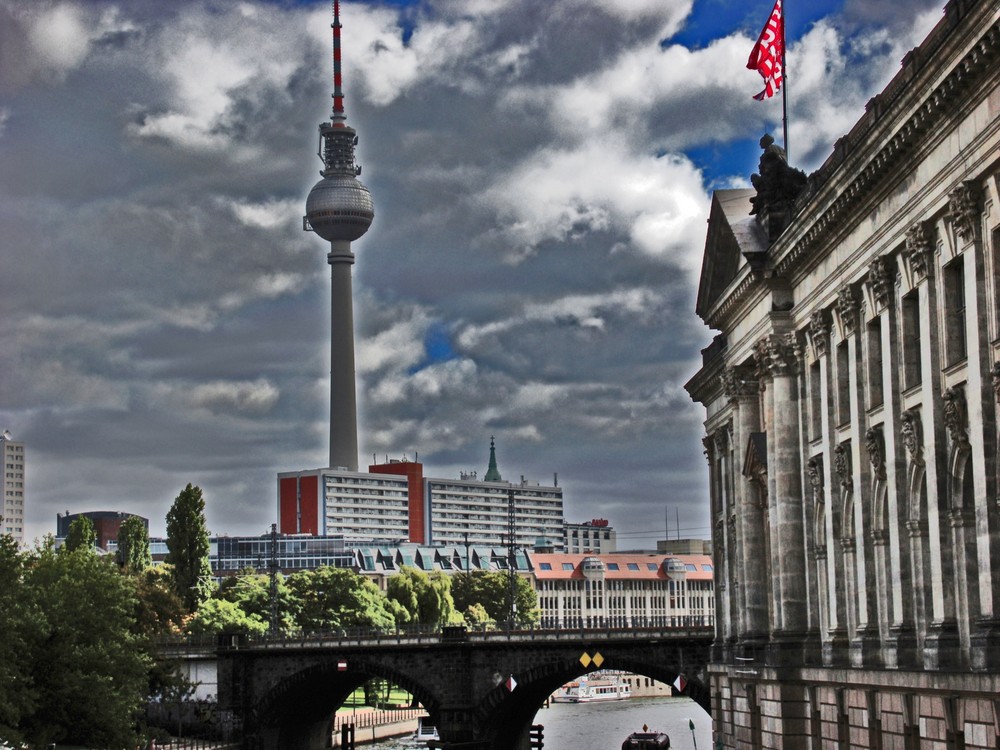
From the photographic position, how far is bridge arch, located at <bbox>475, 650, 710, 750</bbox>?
132500mm

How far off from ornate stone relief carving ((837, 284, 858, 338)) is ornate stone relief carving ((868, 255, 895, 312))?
3632 millimetres

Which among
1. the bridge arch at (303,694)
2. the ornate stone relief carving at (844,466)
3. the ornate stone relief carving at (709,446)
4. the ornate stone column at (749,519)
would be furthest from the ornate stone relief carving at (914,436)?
the bridge arch at (303,694)

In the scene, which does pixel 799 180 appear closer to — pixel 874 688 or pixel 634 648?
pixel 874 688

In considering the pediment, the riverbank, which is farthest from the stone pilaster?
the riverbank

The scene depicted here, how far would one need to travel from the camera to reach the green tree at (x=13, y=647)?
82.6 meters

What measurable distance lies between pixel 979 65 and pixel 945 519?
43.5ft

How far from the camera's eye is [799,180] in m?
73.3

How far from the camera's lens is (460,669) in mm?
138625

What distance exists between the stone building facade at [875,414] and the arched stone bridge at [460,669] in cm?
4556

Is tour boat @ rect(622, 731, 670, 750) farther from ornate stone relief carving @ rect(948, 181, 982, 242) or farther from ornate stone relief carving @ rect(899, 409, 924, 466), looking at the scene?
ornate stone relief carving @ rect(948, 181, 982, 242)

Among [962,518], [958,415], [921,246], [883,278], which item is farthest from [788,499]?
[958,415]

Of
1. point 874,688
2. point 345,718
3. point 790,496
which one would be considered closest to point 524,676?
point 345,718

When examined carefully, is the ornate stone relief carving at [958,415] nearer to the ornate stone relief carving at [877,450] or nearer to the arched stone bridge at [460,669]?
the ornate stone relief carving at [877,450]

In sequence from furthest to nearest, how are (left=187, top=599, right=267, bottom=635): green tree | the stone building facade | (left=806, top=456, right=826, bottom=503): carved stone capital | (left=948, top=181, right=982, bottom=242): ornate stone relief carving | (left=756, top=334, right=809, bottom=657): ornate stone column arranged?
(left=187, top=599, right=267, bottom=635): green tree → (left=756, top=334, right=809, bottom=657): ornate stone column → (left=806, top=456, right=826, bottom=503): carved stone capital → (left=948, top=181, right=982, bottom=242): ornate stone relief carving → the stone building facade
